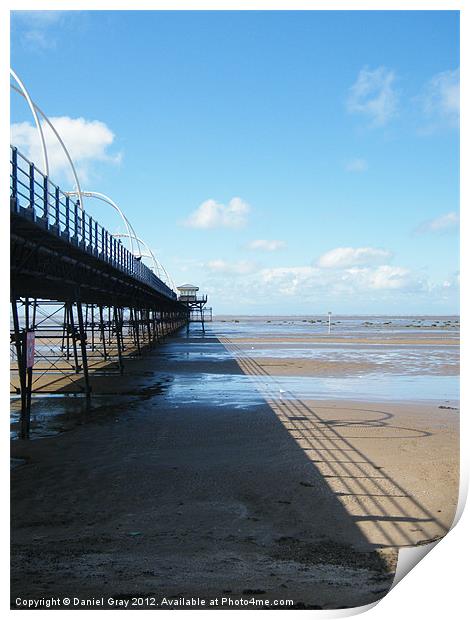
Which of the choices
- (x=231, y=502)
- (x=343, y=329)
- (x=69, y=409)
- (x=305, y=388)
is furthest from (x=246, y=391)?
(x=343, y=329)

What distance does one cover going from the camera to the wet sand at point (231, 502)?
597 cm

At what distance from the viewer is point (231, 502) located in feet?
27.9

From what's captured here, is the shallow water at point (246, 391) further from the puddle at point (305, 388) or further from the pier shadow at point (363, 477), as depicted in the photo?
the pier shadow at point (363, 477)

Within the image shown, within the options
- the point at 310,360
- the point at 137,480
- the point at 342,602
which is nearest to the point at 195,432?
the point at 137,480

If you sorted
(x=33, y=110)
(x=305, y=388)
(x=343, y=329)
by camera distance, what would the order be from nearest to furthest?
(x=33, y=110) < (x=305, y=388) < (x=343, y=329)

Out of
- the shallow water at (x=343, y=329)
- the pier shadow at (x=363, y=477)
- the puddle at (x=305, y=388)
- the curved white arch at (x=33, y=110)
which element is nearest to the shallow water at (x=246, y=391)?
the puddle at (x=305, y=388)

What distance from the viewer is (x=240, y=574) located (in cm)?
605

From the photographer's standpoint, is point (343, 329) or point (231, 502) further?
point (343, 329)

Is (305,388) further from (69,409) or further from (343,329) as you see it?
(343,329)

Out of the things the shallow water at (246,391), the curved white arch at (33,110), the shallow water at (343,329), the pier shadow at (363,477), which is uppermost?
the curved white arch at (33,110)

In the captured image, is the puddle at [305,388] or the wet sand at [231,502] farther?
the puddle at [305,388]

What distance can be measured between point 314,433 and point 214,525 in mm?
5986

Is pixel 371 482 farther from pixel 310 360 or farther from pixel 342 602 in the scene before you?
pixel 310 360
